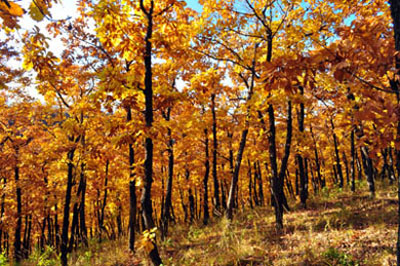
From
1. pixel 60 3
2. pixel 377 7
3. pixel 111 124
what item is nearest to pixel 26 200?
pixel 111 124

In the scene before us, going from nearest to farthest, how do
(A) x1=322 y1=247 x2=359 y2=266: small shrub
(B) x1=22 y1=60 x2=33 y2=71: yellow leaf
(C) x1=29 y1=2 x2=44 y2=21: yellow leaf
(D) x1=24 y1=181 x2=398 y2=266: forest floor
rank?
(C) x1=29 y1=2 x2=44 y2=21: yellow leaf → (B) x1=22 y1=60 x2=33 y2=71: yellow leaf → (A) x1=322 y1=247 x2=359 y2=266: small shrub → (D) x1=24 y1=181 x2=398 y2=266: forest floor

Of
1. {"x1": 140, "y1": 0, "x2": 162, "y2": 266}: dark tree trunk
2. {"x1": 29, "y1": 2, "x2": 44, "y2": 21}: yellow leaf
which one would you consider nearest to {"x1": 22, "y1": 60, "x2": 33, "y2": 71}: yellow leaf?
{"x1": 29, "y1": 2, "x2": 44, "y2": 21}: yellow leaf

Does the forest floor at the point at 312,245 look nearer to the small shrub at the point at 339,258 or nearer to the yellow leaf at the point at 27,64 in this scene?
the small shrub at the point at 339,258

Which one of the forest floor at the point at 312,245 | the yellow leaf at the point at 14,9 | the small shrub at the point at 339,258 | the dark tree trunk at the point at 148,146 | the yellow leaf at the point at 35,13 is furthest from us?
the dark tree trunk at the point at 148,146

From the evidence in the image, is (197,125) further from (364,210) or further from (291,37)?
(364,210)

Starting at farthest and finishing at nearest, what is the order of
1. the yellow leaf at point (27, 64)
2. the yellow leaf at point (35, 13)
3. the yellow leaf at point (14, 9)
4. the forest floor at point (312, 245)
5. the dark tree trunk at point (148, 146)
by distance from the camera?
the dark tree trunk at point (148, 146) < the forest floor at point (312, 245) < the yellow leaf at point (27, 64) < the yellow leaf at point (35, 13) < the yellow leaf at point (14, 9)

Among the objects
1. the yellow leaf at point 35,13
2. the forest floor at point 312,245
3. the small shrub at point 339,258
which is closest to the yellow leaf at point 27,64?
the yellow leaf at point 35,13

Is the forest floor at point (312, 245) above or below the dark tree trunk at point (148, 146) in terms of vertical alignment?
below

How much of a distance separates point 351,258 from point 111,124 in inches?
211

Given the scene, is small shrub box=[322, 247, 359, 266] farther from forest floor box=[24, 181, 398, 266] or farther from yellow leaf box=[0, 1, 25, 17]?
yellow leaf box=[0, 1, 25, 17]

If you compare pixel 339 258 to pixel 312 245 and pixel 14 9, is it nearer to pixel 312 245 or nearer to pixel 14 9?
pixel 312 245

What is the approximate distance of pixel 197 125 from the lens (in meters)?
→ 10.4

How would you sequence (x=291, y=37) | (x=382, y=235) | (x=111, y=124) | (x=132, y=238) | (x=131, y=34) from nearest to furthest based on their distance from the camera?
(x=111, y=124) < (x=131, y=34) < (x=382, y=235) < (x=291, y=37) < (x=132, y=238)

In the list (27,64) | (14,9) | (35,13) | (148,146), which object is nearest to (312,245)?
(148,146)
